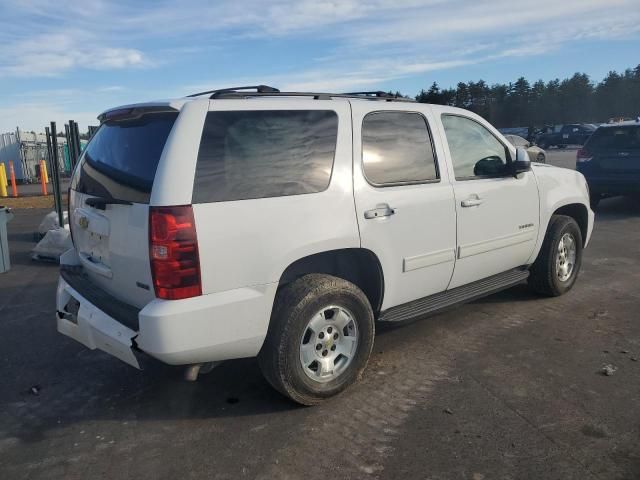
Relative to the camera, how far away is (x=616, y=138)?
33.6ft

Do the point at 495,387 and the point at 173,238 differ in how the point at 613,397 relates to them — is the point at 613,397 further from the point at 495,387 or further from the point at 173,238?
the point at 173,238

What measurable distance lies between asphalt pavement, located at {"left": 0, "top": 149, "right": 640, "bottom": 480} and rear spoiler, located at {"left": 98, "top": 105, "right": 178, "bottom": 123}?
1.83 meters

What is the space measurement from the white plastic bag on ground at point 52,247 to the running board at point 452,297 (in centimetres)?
542

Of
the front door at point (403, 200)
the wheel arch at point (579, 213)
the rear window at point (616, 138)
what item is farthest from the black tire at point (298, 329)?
the rear window at point (616, 138)

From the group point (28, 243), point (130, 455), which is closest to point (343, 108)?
point (130, 455)

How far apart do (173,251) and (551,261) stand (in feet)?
12.4

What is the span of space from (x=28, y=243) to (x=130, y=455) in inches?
295

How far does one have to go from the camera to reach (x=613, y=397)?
11.5ft

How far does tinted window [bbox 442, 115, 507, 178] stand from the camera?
4.41m

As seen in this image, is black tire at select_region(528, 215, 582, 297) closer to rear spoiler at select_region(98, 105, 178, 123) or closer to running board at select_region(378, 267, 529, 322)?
running board at select_region(378, 267, 529, 322)

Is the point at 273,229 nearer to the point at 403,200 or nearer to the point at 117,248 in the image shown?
the point at 117,248

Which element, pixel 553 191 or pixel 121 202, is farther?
pixel 553 191

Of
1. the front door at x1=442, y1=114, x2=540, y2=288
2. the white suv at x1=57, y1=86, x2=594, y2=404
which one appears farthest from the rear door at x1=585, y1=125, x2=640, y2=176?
the white suv at x1=57, y1=86, x2=594, y2=404

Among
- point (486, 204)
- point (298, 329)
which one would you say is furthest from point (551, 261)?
point (298, 329)
